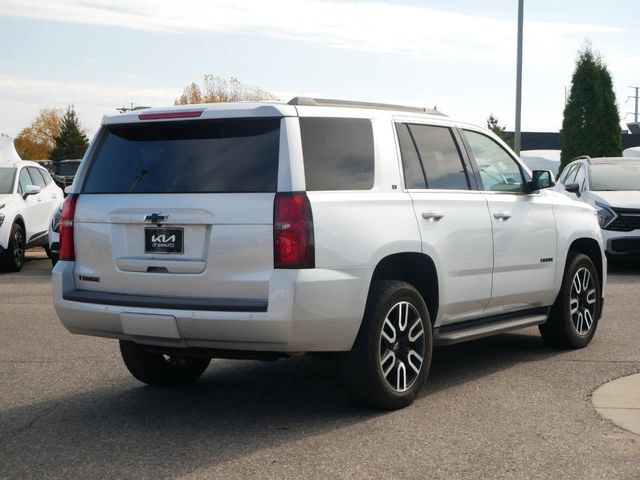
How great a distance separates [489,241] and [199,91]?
254 feet

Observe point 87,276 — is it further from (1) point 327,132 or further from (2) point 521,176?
(2) point 521,176

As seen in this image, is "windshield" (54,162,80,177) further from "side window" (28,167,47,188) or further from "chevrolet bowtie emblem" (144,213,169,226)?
"chevrolet bowtie emblem" (144,213,169,226)

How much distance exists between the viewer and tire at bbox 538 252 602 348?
877 centimetres

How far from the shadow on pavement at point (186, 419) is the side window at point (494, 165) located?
55.8 inches

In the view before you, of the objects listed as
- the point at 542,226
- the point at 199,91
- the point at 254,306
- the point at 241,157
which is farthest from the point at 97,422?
the point at 199,91

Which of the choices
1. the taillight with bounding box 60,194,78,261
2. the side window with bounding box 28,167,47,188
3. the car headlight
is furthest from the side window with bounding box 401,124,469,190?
the side window with bounding box 28,167,47,188

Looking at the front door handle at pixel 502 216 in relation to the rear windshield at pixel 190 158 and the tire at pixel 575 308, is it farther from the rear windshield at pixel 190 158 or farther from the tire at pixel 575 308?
the rear windshield at pixel 190 158

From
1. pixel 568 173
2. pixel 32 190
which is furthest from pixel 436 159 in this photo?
pixel 568 173

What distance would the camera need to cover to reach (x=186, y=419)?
657cm

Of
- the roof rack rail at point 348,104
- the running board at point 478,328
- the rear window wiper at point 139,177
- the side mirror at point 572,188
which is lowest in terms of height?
the running board at point 478,328

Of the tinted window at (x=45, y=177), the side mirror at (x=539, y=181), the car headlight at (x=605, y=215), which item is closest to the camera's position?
the side mirror at (x=539, y=181)

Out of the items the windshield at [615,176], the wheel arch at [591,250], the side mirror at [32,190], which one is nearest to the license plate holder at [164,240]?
the wheel arch at [591,250]

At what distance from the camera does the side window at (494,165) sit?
7.93 meters

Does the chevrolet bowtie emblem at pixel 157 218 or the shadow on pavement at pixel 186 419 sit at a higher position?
the chevrolet bowtie emblem at pixel 157 218
